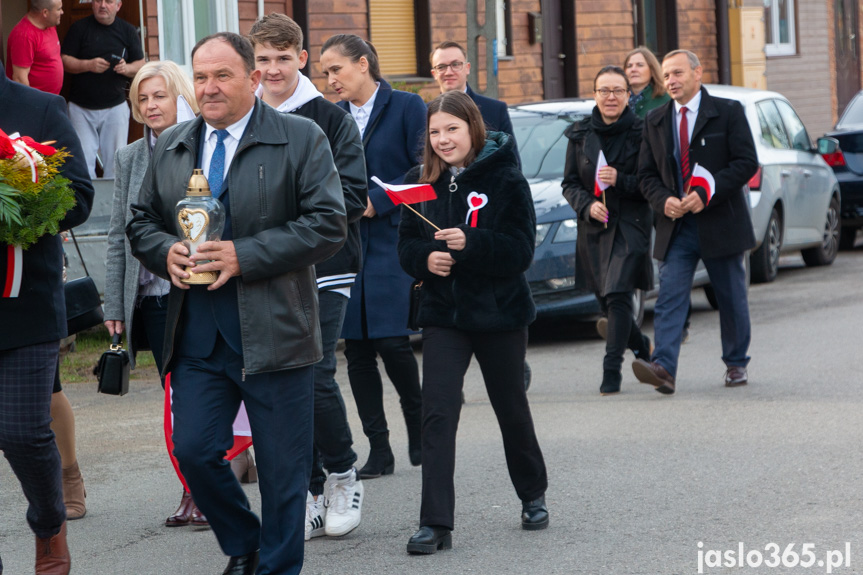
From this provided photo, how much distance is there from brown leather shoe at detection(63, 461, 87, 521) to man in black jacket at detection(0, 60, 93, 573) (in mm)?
1093

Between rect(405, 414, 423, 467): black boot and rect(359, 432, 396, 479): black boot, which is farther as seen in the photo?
rect(405, 414, 423, 467): black boot

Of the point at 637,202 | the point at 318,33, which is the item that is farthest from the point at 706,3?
the point at 637,202

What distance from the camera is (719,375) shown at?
30.1ft

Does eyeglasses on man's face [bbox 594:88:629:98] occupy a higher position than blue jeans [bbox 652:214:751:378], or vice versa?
eyeglasses on man's face [bbox 594:88:629:98]

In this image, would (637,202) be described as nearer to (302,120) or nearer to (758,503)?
(758,503)

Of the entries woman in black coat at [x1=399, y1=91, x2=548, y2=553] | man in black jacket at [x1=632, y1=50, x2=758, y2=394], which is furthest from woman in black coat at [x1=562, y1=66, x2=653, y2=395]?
woman in black coat at [x1=399, y1=91, x2=548, y2=553]

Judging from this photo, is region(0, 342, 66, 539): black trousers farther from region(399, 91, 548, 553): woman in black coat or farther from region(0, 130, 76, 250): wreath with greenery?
region(399, 91, 548, 553): woman in black coat

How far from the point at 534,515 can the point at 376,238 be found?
1667 millimetres

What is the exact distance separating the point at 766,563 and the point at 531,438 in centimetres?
Result: 108

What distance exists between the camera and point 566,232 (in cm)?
1020

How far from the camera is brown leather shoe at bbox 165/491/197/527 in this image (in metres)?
5.97

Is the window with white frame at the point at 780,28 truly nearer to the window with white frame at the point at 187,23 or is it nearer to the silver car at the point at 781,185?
the silver car at the point at 781,185

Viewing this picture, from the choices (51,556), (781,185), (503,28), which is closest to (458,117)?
(51,556)

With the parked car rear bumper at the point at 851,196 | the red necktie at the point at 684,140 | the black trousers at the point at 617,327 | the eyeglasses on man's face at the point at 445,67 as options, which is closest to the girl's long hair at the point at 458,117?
the eyeglasses on man's face at the point at 445,67
